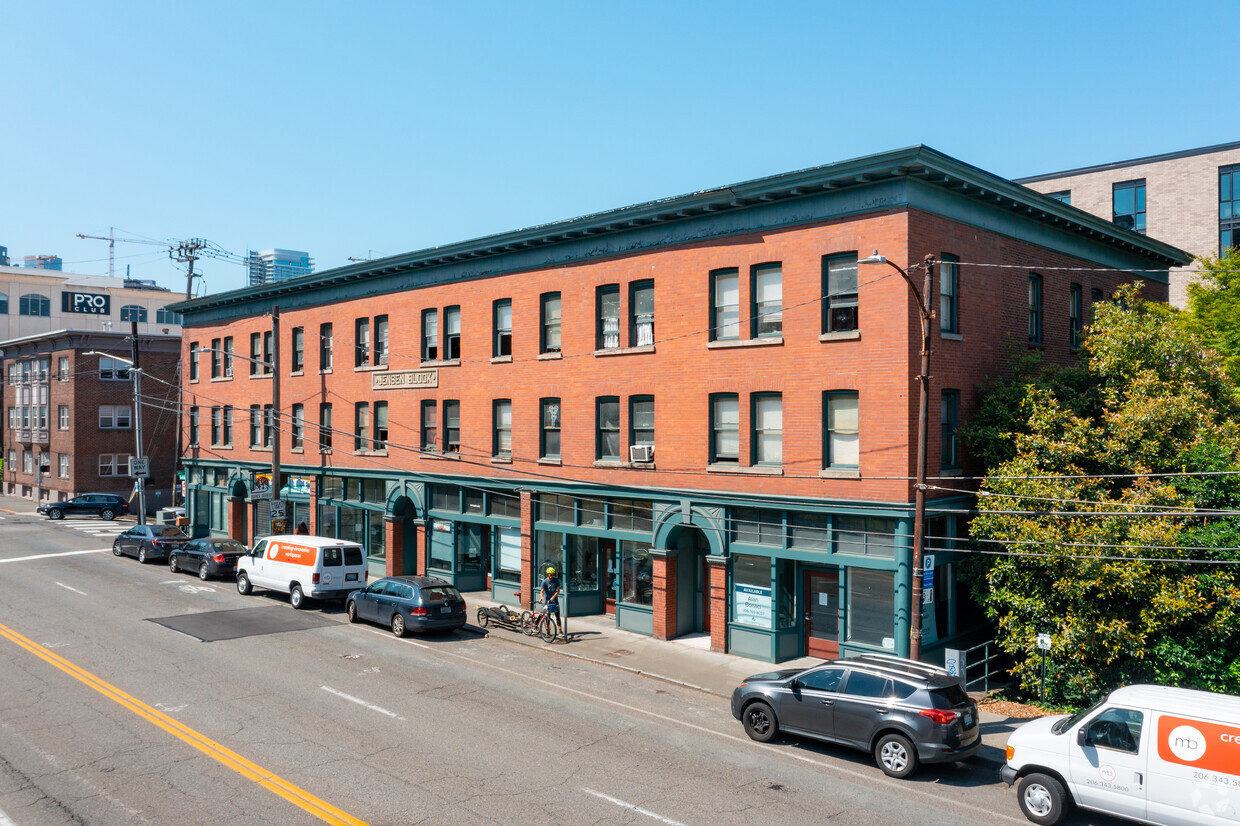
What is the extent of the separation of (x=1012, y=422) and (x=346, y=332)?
87.8 feet

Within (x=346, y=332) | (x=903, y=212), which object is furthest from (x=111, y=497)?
(x=903, y=212)

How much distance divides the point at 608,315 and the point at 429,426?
10.1 metres

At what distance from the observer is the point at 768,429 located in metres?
23.6

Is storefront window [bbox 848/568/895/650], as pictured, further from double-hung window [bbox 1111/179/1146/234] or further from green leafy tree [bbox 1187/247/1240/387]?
double-hung window [bbox 1111/179/1146/234]

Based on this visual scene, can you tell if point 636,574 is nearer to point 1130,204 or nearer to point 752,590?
point 752,590

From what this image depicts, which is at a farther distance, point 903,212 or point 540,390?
point 540,390

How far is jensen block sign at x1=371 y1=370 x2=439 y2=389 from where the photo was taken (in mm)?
33469

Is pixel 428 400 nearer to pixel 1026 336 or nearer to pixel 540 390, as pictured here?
pixel 540 390

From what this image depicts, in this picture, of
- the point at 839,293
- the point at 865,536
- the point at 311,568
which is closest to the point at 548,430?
the point at 311,568

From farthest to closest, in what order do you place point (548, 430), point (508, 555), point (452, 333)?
point (452, 333)
point (508, 555)
point (548, 430)

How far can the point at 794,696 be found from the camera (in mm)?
16172

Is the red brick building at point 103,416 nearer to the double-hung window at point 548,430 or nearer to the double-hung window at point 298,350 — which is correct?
the double-hung window at point 298,350

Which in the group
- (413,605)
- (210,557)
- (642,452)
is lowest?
(210,557)

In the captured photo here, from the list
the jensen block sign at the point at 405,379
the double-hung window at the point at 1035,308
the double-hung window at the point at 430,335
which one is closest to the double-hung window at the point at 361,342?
the jensen block sign at the point at 405,379
